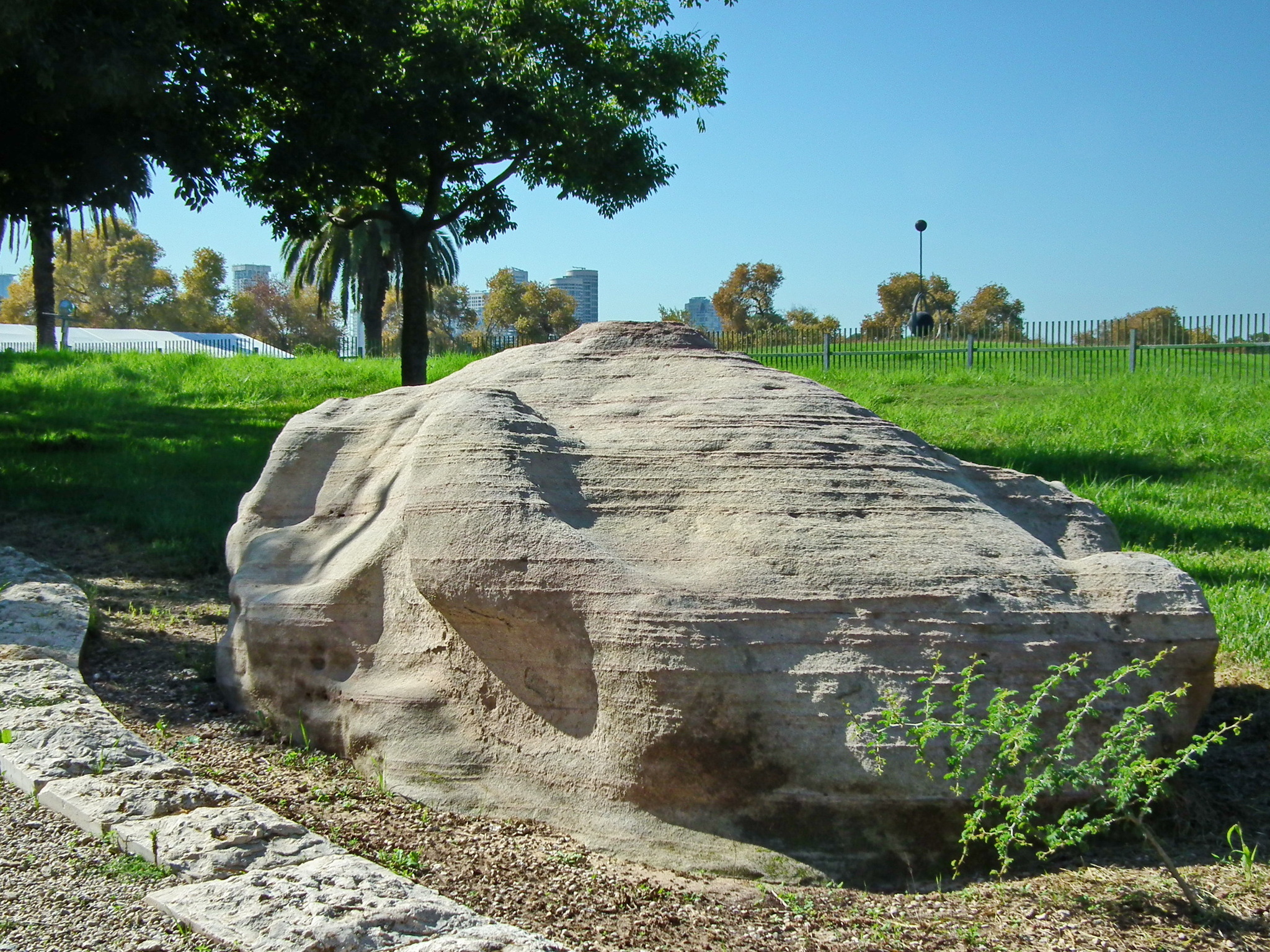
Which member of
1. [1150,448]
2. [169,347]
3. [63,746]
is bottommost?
[63,746]

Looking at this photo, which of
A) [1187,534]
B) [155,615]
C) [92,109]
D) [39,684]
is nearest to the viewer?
[39,684]

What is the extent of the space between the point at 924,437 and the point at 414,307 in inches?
271

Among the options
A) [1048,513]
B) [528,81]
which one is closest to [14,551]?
[1048,513]

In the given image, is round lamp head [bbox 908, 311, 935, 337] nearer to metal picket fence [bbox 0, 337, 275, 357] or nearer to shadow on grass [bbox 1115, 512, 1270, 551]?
shadow on grass [bbox 1115, 512, 1270, 551]

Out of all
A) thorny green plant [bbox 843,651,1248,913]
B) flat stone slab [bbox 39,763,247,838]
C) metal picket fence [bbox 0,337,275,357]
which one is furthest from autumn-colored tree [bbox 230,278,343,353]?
thorny green plant [bbox 843,651,1248,913]

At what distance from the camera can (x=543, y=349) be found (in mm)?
5645

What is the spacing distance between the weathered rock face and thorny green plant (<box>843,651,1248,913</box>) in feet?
0.32

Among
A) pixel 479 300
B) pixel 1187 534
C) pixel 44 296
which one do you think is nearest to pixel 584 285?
pixel 479 300

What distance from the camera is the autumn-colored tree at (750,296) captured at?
151 feet

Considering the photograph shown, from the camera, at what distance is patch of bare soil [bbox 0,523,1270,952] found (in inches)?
→ 120

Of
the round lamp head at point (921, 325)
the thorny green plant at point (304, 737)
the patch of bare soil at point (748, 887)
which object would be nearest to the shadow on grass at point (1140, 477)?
the patch of bare soil at point (748, 887)

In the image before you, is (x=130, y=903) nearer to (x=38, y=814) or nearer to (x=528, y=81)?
(x=38, y=814)

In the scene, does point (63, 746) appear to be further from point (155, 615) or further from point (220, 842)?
point (155, 615)

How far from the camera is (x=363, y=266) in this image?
3061cm
